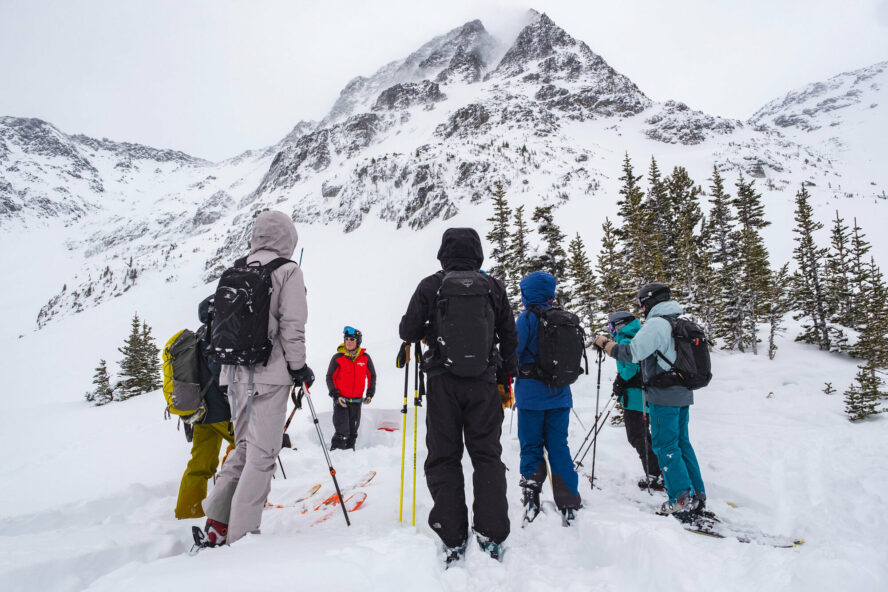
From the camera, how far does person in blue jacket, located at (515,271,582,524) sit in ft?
12.9

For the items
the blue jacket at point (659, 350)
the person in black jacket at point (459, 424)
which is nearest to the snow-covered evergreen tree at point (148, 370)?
the person in black jacket at point (459, 424)

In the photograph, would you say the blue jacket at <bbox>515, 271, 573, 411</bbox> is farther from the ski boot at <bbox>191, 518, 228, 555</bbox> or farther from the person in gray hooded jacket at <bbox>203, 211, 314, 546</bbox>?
the ski boot at <bbox>191, 518, 228, 555</bbox>

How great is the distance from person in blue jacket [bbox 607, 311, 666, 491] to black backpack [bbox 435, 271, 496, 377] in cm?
279

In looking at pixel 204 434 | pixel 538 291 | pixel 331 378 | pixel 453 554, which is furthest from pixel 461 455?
pixel 331 378

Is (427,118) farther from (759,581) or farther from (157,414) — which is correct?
(759,581)

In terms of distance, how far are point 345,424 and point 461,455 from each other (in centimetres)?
457

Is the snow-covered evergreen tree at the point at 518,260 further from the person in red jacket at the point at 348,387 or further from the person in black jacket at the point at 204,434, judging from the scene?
the person in black jacket at the point at 204,434

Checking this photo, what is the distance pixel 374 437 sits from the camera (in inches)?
339

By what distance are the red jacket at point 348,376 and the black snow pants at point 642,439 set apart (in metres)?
4.20

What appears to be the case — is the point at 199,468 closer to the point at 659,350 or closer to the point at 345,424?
the point at 345,424

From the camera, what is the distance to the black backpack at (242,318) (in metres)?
3.22

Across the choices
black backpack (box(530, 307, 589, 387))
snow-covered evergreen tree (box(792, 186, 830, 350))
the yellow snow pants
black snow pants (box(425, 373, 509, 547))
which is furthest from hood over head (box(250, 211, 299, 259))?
snow-covered evergreen tree (box(792, 186, 830, 350))

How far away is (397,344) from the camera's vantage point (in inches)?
695

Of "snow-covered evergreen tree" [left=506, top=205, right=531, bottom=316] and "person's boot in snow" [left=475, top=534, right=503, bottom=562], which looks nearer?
"person's boot in snow" [left=475, top=534, right=503, bottom=562]
